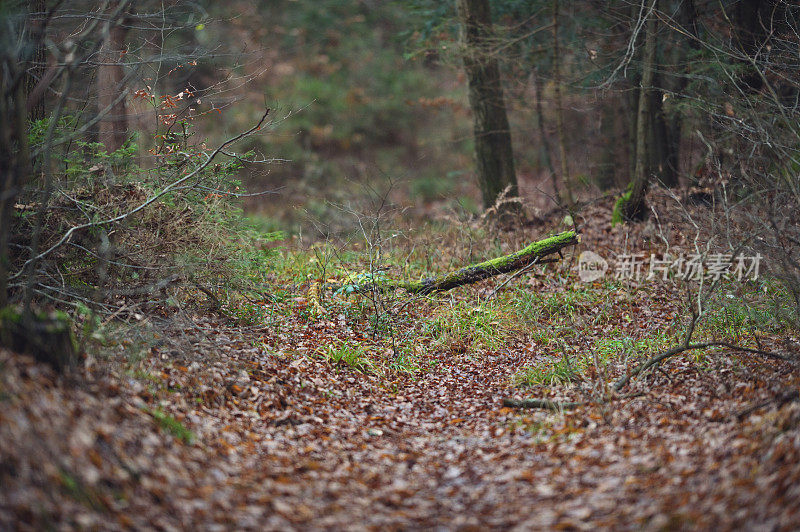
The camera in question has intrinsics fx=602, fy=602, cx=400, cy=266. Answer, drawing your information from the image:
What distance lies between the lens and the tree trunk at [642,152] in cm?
918

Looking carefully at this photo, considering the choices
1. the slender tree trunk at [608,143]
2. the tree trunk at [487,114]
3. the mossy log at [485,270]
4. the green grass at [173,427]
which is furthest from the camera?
the slender tree trunk at [608,143]

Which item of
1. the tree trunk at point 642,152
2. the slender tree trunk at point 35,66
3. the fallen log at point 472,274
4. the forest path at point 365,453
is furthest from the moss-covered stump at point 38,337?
the tree trunk at point 642,152

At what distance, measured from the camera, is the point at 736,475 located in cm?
384

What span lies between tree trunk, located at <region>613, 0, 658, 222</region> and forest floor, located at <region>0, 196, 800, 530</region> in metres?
3.10

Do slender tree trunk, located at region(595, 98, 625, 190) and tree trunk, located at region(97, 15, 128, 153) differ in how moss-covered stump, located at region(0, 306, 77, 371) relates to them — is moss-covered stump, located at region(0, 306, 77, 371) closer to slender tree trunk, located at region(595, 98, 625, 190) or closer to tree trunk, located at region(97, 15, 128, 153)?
tree trunk, located at region(97, 15, 128, 153)

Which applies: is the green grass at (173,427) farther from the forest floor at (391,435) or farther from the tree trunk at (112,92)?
the tree trunk at (112,92)

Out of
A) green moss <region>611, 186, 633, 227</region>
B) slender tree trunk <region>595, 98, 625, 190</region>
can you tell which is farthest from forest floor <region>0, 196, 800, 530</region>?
slender tree trunk <region>595, 98, 625, 190</region>

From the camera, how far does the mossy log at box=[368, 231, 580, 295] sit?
27.0 ft

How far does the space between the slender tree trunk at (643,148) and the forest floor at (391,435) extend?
3.11m

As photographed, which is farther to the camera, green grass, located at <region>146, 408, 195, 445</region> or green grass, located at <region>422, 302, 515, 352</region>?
green grass, located at <region>422, 302, 515, 352</region>

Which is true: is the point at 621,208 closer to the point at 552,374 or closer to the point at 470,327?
the point at 470,327

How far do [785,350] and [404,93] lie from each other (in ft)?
61.7

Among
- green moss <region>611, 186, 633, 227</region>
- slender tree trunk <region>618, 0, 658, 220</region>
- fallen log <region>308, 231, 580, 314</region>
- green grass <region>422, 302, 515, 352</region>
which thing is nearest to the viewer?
green grass <region>422, 302, 515, 352</region>

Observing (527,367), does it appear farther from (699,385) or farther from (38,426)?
(38,426)
